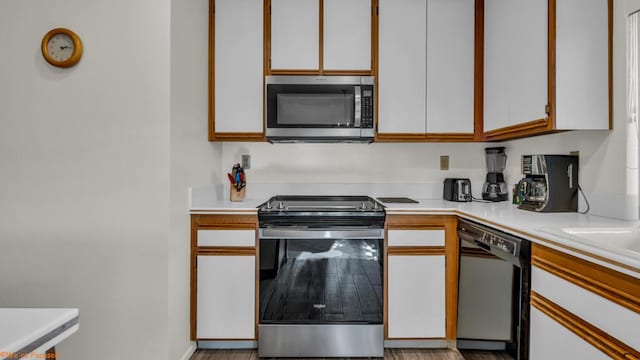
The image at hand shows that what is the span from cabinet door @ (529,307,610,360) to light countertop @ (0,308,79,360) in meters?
1.46

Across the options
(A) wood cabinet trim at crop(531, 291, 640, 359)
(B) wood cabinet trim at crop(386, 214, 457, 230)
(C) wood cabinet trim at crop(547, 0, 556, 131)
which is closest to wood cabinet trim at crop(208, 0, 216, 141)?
(B) wood cabinet trim at crop(386, 214, 457, 230)

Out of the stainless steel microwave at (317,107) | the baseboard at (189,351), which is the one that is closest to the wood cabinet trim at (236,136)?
the stainless steel microwave at (317,107)

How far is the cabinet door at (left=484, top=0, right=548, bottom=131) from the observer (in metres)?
1.64

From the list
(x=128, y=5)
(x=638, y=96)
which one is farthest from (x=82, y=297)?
(x=638, y=96)

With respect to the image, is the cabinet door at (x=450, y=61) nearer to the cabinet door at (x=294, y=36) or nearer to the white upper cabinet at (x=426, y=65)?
the white upper cabinet at (x=426, y=65)

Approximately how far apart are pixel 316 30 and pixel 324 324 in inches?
75.5

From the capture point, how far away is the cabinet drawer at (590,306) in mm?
885

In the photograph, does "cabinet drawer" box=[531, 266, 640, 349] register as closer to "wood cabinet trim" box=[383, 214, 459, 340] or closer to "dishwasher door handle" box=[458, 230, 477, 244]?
"dishwasher door handle" box=[458, 230, 477, 244]

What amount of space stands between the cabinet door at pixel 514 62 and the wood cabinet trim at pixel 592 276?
75 centimetres

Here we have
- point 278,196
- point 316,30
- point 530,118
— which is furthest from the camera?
point 278,196

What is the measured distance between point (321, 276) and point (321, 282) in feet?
0.12

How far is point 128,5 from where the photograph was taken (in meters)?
1.76

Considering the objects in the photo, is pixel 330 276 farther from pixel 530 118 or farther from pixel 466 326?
pixel 530 118

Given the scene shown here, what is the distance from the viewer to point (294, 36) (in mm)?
2311
